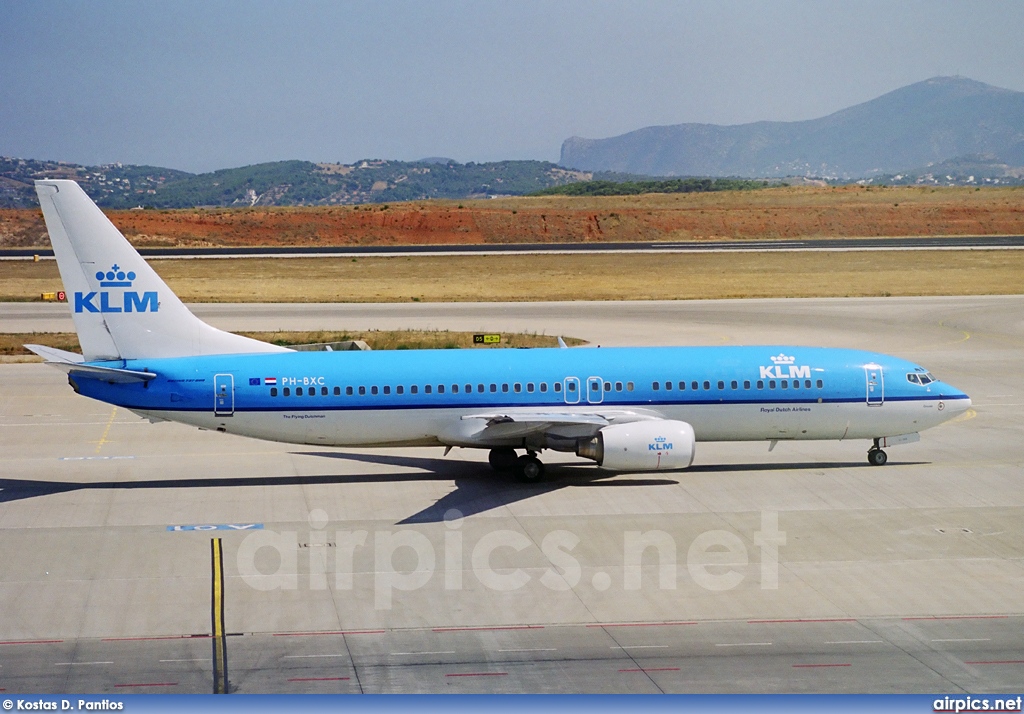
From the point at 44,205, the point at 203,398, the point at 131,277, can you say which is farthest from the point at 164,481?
the point at 44,205

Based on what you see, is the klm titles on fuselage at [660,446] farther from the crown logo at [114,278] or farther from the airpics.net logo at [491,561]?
the crown logo at [114,278]

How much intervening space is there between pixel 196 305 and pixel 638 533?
190ft

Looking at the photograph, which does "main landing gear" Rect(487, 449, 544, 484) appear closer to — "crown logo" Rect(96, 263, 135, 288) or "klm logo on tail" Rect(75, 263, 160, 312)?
"klm logo on tail" Rect(75, 263, 160, 312)

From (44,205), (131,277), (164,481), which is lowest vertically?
(164,481)

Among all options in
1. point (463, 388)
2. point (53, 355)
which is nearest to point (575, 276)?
point (463, 388)

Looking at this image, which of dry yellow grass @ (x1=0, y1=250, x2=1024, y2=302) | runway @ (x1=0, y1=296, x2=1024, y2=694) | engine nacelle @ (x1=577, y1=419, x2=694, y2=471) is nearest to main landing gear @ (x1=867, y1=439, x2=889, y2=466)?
runway @ (x1=0, y1=296, x2=1024, y2=694)

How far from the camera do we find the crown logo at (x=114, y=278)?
33.0 m

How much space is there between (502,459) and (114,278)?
44.2 ft

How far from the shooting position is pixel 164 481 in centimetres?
3500

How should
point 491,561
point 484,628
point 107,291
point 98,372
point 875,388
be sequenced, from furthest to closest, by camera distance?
1. point 875,388
2. point 107,291
3. point 98,372
4. point 491,561
5. point 484,628

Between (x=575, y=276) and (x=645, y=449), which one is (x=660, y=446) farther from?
(x=575, y=276)

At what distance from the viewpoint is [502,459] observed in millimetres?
35531

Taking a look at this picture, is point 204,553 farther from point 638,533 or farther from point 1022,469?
point 1022,469

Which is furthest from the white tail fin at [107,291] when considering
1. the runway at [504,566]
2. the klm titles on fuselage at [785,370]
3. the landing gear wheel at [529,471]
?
the klm titles on fuselage at [785,370]
